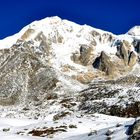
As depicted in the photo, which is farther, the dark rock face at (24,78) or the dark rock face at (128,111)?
the dark rock face at (24,78)

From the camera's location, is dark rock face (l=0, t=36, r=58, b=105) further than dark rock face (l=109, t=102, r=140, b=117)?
Yes

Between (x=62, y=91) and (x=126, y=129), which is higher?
(x=62, y=91)

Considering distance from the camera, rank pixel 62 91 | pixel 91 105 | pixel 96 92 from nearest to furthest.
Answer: pixel 91 105 < pixel 96 92 < pixel 62 91

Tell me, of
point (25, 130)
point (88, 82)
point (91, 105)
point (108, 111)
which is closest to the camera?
point (25, 130)

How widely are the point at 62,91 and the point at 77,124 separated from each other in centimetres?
11514

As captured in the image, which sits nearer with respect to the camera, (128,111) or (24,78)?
(128,111)

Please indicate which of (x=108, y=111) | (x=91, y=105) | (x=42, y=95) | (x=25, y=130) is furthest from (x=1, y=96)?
(x=25, y=130)

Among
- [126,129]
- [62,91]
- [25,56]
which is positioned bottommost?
[126,129]

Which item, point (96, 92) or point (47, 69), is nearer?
point (96, 92)

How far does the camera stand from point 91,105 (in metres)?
88.2

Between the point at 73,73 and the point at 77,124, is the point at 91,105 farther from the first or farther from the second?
the point at 73,73

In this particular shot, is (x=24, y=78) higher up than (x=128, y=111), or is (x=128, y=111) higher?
(x=24, y=78)

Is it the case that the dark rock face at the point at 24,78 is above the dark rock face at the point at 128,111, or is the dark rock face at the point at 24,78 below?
above

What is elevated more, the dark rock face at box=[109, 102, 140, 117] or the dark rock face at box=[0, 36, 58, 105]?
the dark rock face at box=[0, 36, 58, 105]
